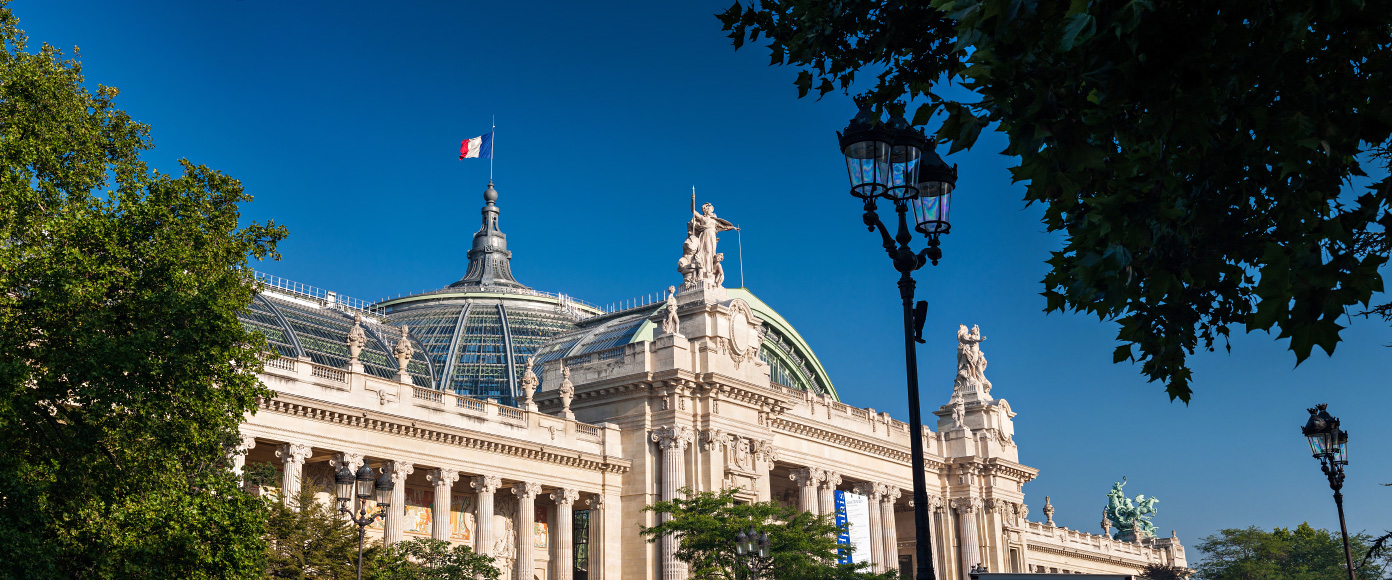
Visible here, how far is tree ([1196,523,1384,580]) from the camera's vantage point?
355ft

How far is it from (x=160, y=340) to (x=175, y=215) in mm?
3951

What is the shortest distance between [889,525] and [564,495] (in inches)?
998

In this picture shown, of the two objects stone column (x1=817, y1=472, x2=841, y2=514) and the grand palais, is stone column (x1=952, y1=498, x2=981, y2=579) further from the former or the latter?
stone column (x1=817, y1=472, x2=841, y2=514)

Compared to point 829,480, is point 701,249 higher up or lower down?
higher up

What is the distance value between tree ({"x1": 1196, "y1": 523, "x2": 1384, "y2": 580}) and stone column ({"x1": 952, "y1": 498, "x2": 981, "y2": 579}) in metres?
46.3

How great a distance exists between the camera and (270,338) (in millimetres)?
56219

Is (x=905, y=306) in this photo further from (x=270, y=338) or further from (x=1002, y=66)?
(x=270, y=338)

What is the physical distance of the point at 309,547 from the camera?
31.7 meters

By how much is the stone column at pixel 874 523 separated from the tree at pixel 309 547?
39174 millimetres

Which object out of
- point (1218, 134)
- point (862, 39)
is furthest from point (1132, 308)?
point (862, 39)

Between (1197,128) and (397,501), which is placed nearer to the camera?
(1197,128)

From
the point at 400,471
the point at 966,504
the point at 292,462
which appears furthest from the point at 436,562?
the point at 966,504

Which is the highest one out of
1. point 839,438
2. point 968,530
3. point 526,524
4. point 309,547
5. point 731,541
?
point 839,438

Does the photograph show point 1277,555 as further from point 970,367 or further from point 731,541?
point 731,541
